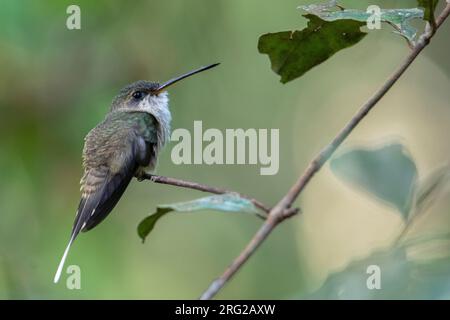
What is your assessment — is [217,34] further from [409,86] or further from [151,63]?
[409,86]

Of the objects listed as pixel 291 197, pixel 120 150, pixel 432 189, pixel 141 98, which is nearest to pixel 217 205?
pixel 291 197

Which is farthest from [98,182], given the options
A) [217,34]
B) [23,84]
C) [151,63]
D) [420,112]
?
[420,112]

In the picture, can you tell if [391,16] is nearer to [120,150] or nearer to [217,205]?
[217,205]

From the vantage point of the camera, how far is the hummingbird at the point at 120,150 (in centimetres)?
273

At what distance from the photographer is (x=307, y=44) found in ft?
6.06

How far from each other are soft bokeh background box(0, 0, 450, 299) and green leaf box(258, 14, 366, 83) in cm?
160

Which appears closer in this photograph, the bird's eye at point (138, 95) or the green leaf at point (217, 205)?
the green leaf at point (217, 205)

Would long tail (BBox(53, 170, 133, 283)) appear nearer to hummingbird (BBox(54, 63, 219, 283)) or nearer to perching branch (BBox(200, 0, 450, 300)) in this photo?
hummingbird (BBox(54, 63, 219, 283))

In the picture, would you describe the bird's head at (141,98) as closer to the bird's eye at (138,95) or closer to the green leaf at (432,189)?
the bird's eye at (138,95)

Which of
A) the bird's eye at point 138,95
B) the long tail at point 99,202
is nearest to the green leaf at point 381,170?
the long tail at point 99,202

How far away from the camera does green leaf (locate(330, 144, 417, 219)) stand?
1706 mm

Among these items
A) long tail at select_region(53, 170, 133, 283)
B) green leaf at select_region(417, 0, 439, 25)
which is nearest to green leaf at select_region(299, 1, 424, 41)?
green leaf at select_region(417, 0, 439, 25)

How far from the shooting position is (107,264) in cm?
476

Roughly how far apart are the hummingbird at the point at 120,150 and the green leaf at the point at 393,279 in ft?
4.92
